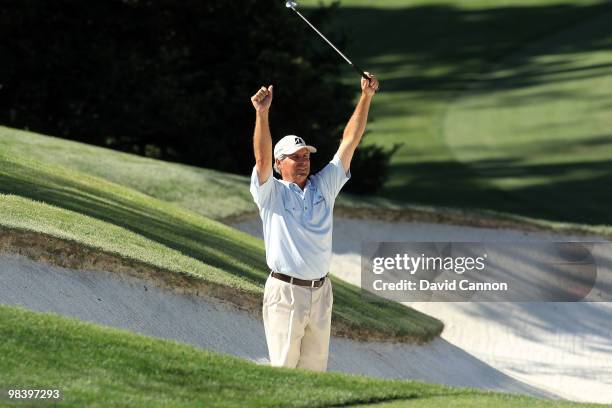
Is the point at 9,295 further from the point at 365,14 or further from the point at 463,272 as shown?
the point at 365,14

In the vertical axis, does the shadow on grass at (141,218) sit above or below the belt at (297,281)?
above

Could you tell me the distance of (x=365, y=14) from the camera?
44625 millimetres

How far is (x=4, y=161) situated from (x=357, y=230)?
5.83 m

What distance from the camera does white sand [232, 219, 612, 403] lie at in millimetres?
15453

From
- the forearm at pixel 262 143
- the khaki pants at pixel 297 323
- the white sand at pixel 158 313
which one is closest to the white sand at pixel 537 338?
the white sand at pixel 158 313

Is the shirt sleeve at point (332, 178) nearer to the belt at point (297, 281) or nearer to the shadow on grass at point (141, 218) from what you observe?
the belt at point (297, 281)

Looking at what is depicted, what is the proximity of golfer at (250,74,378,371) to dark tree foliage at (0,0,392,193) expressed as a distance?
17419 millimetres

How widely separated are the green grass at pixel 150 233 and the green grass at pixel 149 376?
308 cm

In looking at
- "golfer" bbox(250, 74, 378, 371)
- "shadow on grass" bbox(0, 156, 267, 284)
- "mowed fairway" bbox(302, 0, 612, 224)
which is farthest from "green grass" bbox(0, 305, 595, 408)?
"mowed fairway" bbox(302, 0, 612, 224)

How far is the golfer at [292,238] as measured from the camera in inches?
341

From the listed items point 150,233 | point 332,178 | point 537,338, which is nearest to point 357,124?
point 332,178

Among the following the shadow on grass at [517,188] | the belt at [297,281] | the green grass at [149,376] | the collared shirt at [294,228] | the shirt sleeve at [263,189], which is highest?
the shadow on grass at [517,188]

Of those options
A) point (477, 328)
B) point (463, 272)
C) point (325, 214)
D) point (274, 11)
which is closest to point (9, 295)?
point (325, 214)

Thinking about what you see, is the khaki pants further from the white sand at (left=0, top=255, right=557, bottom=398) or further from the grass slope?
the grass slope
